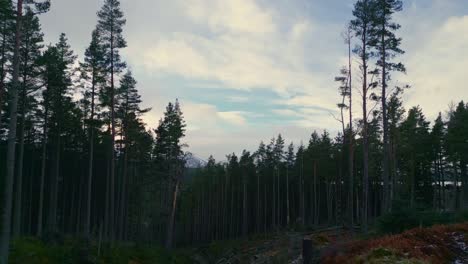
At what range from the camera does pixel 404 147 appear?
5322 centimetres

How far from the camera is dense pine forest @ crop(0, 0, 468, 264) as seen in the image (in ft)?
92.5

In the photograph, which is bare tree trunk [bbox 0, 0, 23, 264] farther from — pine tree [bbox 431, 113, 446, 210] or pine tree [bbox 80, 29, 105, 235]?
pine tree [bbox 431, 113, 446, 210]

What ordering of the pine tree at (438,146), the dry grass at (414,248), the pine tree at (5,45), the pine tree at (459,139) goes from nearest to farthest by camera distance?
1. the dry grass at (414,248)
2. the pine tree at (5,45)
3. the pine tree at (459,139)
4. the pine tree at (438,146)

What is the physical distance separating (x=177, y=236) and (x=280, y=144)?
33.6 metres

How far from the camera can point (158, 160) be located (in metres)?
55.1

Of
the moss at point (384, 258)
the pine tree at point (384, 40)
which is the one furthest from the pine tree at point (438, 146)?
the moss at point (384, 258)

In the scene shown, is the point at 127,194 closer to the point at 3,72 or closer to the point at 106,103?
the point at 106,103

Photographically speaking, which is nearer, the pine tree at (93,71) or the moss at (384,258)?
the moss at (384,258)

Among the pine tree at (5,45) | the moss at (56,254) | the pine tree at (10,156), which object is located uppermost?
the pine tree at (5,45)

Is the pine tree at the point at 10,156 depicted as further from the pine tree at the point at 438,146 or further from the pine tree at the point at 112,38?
the pine tree at the point at 438,146

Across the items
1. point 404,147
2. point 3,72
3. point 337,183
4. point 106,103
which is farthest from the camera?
point 337,183

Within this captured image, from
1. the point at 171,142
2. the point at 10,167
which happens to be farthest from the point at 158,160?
the point at 10,167

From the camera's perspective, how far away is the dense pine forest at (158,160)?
92.5 feet

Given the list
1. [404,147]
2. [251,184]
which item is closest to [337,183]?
[404,147]
